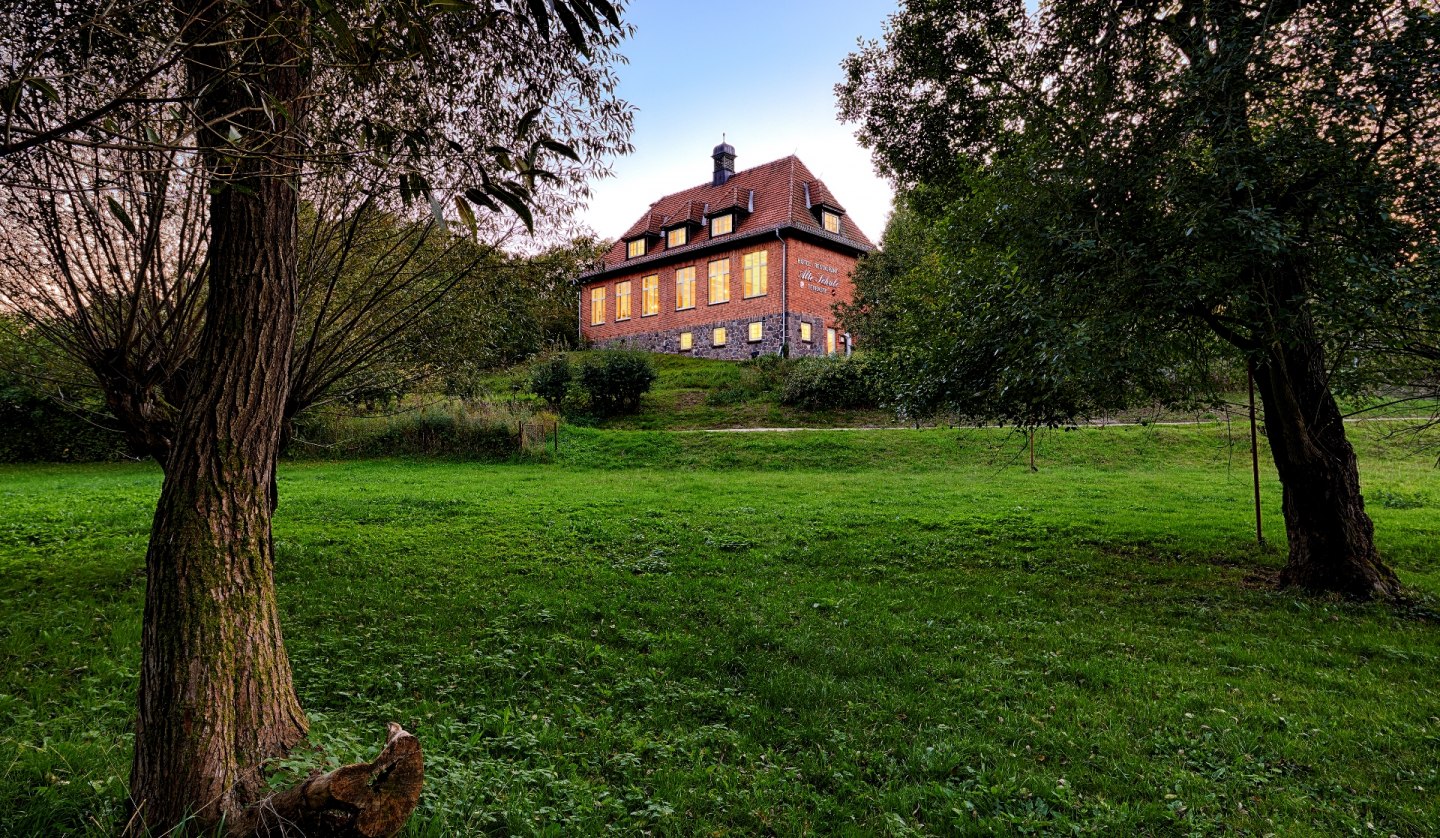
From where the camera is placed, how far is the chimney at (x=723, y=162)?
3606 centimetres

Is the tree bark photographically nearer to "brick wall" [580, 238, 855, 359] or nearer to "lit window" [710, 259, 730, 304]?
"brick wall" [580, 238, 855, 359]

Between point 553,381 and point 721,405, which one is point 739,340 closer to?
point 721,405

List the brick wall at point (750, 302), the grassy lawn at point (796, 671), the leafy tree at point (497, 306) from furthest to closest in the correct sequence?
the brick wall at point (750, 302)
the leafy tree at point (497, 306)
the grassy lawn at point (796, 671)

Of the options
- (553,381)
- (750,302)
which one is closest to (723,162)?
(750,302)

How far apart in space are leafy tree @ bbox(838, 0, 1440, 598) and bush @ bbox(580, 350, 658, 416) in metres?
16.4

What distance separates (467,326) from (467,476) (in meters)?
8.92

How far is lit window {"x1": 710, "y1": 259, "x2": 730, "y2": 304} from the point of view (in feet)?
108

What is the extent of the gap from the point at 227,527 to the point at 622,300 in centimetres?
3589

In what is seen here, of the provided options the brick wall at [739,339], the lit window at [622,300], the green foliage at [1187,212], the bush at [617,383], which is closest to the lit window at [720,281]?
the brick wall at [739,339]

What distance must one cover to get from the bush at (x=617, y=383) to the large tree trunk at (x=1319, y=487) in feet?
63.4

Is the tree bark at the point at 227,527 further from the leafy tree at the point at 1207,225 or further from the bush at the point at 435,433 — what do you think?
the bush at the point at 435,433

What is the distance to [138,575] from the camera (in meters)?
7.00

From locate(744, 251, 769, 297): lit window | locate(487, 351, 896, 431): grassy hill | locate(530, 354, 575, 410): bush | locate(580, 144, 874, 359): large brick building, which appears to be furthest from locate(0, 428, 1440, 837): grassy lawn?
locate(744, 251, 769, 297): lit window

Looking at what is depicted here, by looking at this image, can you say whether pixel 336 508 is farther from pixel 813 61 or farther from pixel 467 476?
pixel 813 61
